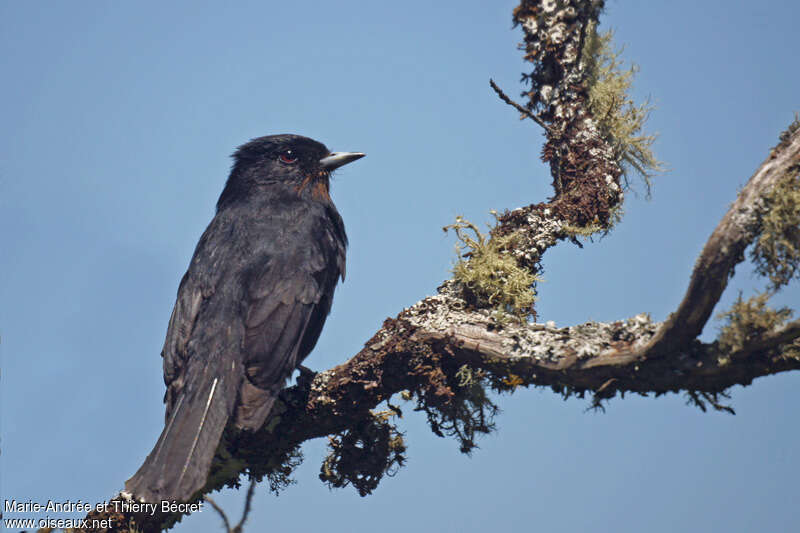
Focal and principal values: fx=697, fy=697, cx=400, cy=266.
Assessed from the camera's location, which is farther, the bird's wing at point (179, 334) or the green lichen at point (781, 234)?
the bird's wing at point (179, 334)

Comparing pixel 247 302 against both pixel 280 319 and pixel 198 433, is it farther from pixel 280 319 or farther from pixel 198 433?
pixel 198 433

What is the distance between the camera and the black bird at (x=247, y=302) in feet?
13.8

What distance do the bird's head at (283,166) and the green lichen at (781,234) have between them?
402 centimetres

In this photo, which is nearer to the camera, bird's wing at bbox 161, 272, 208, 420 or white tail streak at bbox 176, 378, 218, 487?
white tail streak at bbox 176, 378, 218, 487

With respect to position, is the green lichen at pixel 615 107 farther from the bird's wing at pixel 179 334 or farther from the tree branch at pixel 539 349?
the bird's wing at pixel 179 334

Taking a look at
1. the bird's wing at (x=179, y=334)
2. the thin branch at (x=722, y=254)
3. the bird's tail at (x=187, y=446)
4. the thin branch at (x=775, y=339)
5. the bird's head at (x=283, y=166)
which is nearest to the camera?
A: the thin branch at (x=775, y=339)

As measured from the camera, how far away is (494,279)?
465 cm

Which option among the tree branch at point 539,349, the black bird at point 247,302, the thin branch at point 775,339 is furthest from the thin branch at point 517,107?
the thin branch at point 775,339

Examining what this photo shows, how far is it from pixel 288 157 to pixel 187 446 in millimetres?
3160

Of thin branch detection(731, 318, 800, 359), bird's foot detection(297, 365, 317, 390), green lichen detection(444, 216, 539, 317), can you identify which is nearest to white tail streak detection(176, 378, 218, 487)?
bird's foot detection(297, 365, 317, 390)

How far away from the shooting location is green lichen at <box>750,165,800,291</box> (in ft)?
10.5

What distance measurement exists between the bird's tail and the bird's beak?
267cm

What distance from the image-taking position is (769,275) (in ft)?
10.8

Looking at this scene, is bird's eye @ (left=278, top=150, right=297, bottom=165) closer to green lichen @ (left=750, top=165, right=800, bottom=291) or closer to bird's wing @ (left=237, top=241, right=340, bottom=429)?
bird's wing @ (left=237, top=241, right=340, bottom=429)
